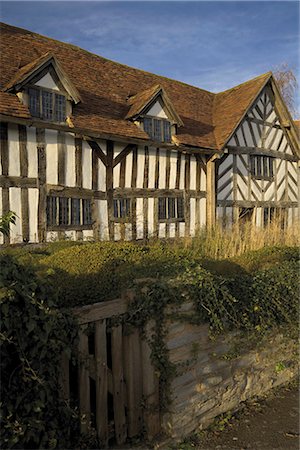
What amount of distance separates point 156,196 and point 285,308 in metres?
7.39

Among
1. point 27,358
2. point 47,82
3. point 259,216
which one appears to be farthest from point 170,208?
point 27,358

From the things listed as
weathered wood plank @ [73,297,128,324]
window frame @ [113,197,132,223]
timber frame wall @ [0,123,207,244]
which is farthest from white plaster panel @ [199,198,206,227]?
weathered wood plank @ [73,297,128,324]

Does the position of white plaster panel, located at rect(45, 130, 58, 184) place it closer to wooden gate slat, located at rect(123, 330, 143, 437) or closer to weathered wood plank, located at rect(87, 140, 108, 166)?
weathered wood plank, located at rect(87, 140, 108, 166)

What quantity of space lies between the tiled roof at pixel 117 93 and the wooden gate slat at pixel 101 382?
23.9 feet

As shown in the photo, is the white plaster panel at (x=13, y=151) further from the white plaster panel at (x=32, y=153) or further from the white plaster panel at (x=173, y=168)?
the white plaster panel at (x=173, y=168)

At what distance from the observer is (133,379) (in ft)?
10.8

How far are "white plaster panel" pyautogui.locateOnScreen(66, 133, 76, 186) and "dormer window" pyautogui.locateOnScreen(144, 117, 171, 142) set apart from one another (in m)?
2.76

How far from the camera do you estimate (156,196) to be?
461 inches

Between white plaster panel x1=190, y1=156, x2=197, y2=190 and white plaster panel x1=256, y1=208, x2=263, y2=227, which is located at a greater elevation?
white plaster panel x1=190, y1=156, x2=197, y2=190

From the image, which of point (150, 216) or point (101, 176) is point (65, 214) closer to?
point (101, 176)

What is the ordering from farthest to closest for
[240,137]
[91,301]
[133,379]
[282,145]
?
[282,145], [240,137], [91,301], [133,379]

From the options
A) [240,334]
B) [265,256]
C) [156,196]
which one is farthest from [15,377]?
[156,196]

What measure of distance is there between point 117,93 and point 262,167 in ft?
Answer: 23.4

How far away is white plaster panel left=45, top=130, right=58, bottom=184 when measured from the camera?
9336 mm
